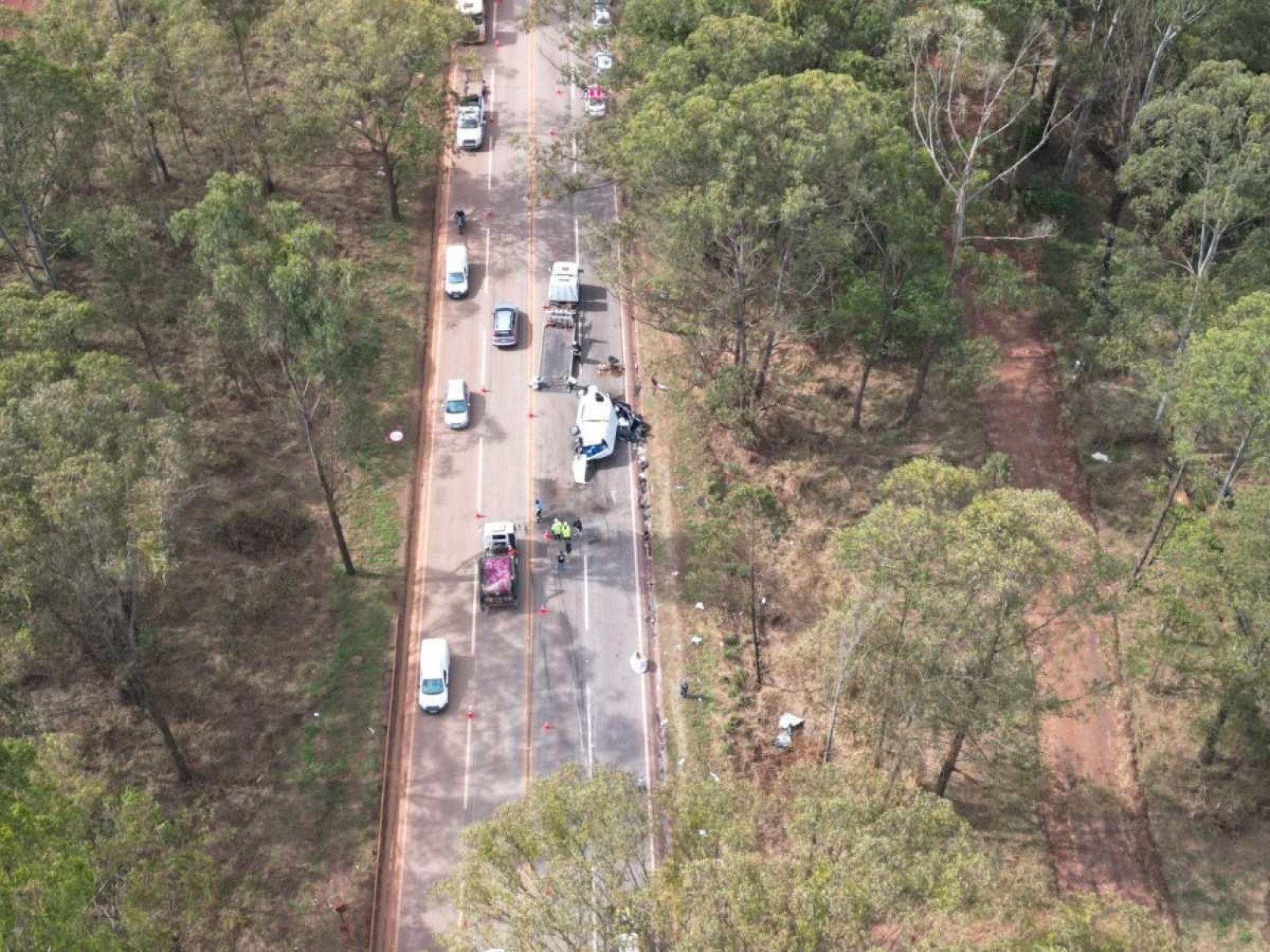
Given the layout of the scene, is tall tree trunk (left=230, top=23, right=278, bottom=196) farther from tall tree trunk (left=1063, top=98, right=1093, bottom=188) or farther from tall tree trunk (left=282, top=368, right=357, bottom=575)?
tall tree trunk (left=1063, top=98, right=1093, bottom=188)

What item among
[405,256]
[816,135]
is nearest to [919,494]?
[816,135]

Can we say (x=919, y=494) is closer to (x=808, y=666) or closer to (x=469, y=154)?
(x=808, y=666)

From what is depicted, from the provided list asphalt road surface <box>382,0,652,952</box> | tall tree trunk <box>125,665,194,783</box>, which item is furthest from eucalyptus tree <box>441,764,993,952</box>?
tall tree trunk <box>125,665,194,783</box>

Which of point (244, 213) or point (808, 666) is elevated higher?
point (244, 213)

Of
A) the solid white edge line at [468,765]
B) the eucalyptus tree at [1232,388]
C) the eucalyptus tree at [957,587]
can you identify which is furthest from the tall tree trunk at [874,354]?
the solid white edge line at [468,765]

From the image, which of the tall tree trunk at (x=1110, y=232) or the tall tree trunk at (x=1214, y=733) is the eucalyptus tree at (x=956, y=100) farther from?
the tall tree trunk at (x=1214, y=733)

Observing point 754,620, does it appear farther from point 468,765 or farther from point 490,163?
point 490,163
